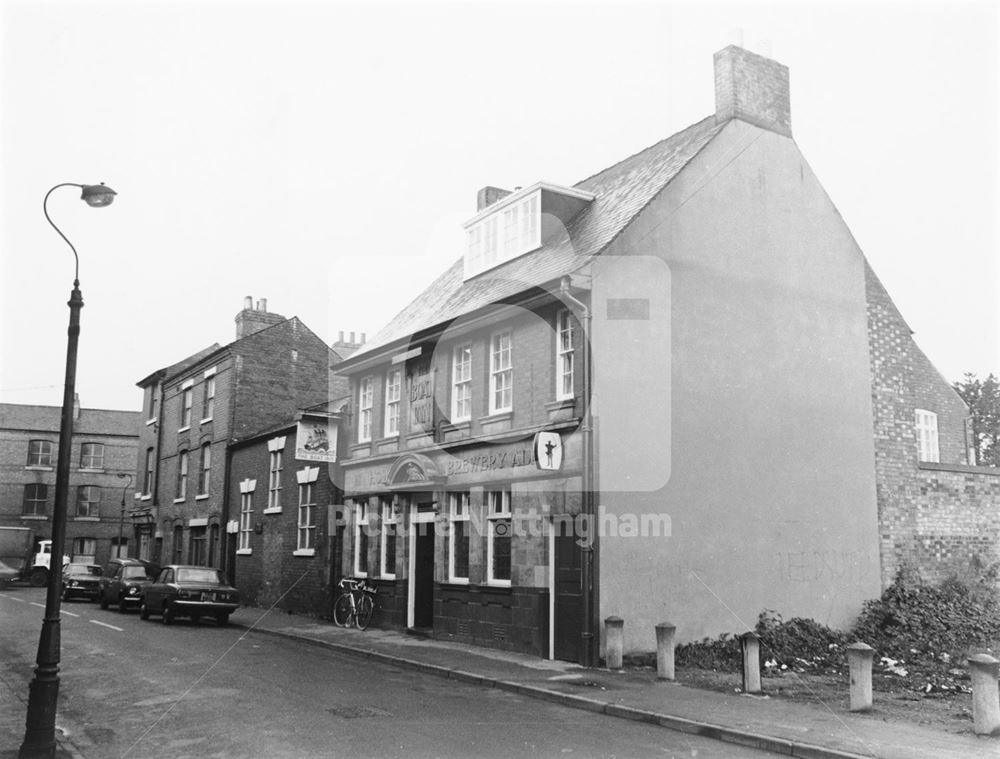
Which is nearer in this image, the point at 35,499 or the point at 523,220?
the point at 523,220

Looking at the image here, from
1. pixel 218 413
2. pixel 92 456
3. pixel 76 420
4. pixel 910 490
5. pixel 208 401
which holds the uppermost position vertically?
pixel 76 420

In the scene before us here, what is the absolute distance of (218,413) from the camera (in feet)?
111

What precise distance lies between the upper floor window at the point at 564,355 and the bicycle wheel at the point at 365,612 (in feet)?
26.5

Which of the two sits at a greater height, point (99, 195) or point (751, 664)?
point (99, 195)

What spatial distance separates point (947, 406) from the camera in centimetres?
2841

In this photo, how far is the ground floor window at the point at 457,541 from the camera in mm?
19125

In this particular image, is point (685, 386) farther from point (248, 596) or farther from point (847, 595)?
point (248, 596)

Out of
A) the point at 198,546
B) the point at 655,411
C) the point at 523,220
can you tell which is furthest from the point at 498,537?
the point at 198,546

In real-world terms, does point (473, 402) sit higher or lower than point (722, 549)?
higher

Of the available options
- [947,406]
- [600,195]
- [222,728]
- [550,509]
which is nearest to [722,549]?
[550,509]

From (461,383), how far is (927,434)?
15.7 m

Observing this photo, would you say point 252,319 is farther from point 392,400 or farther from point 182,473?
point 392,400

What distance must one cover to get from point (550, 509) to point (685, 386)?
3290 mm

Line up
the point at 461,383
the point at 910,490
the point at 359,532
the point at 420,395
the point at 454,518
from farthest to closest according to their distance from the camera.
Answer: the point at 359,532 < the point at 420,395 < the point at 910,490 < the point at 461,383 < the point at 454,518
